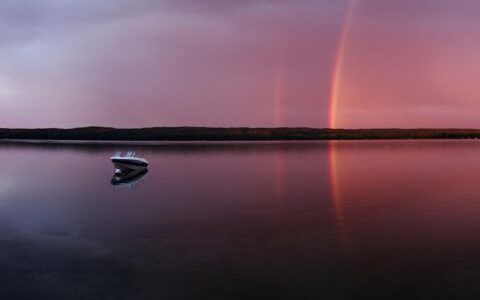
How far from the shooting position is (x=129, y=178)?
38.3 metres

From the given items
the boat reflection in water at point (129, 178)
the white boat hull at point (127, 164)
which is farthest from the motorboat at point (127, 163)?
the boat reflection in water at point (129, 178)

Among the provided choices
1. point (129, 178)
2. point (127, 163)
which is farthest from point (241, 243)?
point (127, 163)

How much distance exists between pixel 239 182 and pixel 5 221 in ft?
58.1

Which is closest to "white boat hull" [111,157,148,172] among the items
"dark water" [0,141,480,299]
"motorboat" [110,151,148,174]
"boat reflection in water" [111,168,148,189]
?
"motorboat" [110,151,148,174]

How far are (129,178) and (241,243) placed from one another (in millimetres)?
24861

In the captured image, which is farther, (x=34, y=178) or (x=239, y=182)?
(x=34, y=178)

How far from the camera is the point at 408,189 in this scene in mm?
30109

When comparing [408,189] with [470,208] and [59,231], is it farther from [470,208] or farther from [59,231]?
[59,231]

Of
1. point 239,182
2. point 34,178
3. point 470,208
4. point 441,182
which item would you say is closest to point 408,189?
point 441,182

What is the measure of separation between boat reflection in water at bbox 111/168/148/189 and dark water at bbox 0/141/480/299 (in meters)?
3.94

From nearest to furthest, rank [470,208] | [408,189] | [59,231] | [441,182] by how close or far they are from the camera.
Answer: [59,231] < [470,208] < [408,189] < [441,182]

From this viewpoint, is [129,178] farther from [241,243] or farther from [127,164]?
[241,243]

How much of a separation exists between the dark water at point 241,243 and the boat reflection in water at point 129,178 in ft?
12.9

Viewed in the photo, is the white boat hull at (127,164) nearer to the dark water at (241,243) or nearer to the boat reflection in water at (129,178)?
the boat reflection in water at (129,178)
